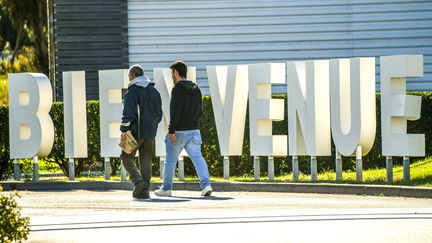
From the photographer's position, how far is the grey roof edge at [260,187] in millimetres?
19125

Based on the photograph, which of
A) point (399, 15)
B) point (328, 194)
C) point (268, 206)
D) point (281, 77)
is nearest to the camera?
point (268, 206)

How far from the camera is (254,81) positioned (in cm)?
2178

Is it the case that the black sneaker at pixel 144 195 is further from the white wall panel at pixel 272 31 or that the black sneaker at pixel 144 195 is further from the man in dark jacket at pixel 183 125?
the white wall panel at pixel 272 31

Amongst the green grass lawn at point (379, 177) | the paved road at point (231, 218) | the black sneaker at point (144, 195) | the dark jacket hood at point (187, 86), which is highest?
the dark jacket hood at point (187, 86)

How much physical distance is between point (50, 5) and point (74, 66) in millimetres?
2648

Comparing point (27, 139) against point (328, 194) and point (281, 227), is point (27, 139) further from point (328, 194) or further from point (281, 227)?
point (281, 227)

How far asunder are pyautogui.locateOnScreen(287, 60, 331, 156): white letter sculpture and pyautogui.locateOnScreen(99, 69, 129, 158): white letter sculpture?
9.90 ft

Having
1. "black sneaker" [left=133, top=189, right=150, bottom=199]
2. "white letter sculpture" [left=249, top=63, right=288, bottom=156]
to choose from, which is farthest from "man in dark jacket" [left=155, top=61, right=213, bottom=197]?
"white letter sculpture" [left=249, top=63, right=288, bottom=156]

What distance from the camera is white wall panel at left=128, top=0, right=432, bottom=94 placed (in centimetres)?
2947

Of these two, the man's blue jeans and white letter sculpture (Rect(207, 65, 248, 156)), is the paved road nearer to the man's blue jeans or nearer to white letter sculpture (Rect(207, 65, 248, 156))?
the man's blue jeans

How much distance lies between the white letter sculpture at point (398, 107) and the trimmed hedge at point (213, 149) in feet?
12.3

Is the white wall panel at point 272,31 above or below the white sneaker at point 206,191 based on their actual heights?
above

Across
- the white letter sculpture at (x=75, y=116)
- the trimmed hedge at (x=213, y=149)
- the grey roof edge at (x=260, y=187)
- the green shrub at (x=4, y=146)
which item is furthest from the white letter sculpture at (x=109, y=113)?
the green shrub at (x=4, y=146)

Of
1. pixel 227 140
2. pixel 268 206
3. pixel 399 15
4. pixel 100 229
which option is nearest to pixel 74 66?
pixel 399 15
